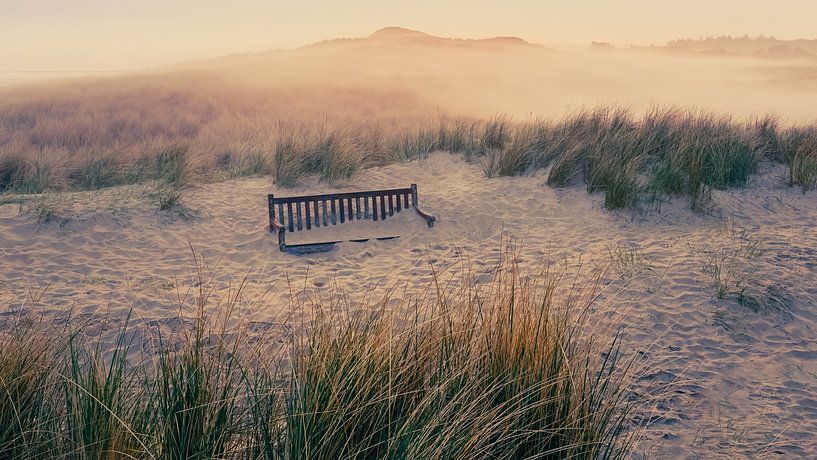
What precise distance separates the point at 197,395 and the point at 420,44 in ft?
213

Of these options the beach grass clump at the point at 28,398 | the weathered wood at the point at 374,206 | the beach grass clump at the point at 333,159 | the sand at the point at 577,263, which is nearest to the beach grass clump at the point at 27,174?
the sand at the point at 577,263

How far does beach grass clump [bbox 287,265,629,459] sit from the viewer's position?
218cm

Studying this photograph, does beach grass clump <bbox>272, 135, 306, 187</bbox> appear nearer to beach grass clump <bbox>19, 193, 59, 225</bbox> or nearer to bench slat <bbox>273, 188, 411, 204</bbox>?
bench slat <bbox>273, 188, 411, 204</bbox>

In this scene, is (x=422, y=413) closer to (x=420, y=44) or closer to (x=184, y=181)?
(x=184, y=181)

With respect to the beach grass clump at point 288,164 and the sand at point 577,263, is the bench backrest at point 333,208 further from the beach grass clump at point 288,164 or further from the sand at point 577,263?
the beach grass clump at point 288,164

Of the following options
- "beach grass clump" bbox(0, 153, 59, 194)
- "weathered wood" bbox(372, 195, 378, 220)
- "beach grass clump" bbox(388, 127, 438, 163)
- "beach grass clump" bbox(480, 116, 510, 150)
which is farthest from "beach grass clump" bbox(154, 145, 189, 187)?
"beach grass clump" bbox(480, 116, 510, 150)

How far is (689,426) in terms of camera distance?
3.40 meters

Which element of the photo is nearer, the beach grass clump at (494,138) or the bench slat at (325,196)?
the bench slat at (325,196)

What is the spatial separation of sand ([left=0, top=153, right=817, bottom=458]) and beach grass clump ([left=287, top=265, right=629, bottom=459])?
15.5 inches

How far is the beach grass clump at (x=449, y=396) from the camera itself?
7.15 feet

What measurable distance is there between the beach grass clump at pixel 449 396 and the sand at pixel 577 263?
39cm

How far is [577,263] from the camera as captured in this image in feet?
20.1

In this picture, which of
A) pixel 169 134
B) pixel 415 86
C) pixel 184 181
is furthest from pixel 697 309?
pixel 415 86

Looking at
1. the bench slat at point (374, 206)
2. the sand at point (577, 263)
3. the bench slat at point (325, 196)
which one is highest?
the bench slat at point (325, 196)
